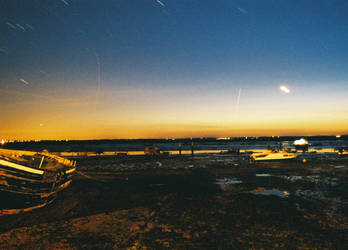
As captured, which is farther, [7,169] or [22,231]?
[7,169]

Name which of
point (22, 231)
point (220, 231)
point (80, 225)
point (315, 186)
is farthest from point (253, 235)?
point (315, 186)

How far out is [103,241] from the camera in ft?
25.2

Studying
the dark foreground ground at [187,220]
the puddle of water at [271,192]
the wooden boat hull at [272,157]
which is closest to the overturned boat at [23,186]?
the dark foreground ground at [187,220]

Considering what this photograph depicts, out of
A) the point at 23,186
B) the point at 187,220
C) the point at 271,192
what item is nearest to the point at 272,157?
the point at 271,192

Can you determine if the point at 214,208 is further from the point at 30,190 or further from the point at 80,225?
the point at 30,190

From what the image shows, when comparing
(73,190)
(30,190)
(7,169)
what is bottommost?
(73,190)

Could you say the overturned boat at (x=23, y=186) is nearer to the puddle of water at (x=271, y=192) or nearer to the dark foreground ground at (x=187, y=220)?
the dark foreground ground at (x=187, y=220)

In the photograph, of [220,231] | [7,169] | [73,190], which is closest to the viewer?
[220,231]

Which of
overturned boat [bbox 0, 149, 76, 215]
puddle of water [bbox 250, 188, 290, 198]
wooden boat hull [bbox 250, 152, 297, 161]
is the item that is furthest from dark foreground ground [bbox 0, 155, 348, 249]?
wooden boat hull [bbox 250, 152, 297, 161]

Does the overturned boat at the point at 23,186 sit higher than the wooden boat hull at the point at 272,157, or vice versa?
the overturned boat at the point at 23,186

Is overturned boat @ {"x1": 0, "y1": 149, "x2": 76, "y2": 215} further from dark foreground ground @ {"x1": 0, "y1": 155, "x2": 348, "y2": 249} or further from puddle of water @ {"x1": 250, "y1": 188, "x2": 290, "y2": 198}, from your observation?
puddle of water @ {"x1": 250, "y1": 188, "x2": 290, "y2": 198}

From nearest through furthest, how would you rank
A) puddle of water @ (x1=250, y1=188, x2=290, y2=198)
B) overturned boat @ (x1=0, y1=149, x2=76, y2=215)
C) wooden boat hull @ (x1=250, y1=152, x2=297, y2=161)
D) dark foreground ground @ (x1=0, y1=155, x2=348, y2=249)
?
1. dark foreground ground @ (x1=0, y1=155, x2=348, y2=249)
2. overturned boat @ (x1=0, y1=149, x2=76, y2=215)
3. puddle of water @ (x1=250, y1=188, x2=290, y2=198)
4. wooden boat hull @ (x1=250, y1=152, x2=297, y2=161)

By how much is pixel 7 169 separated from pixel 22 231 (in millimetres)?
2720

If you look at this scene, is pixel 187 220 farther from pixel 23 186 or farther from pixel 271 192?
pixel 271 192
